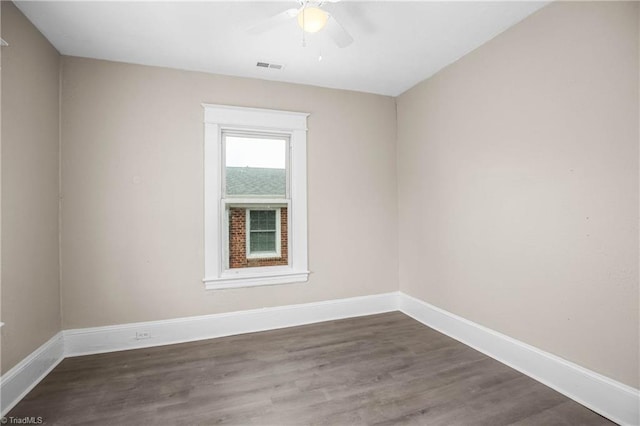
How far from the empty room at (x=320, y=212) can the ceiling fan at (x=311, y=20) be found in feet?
0.07

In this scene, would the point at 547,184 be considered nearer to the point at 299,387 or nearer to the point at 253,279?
the point at 299,387

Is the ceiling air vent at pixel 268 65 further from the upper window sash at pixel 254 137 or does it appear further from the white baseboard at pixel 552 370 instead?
the white baseboard at pixel 552 370

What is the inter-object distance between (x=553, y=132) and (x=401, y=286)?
2.37 meters

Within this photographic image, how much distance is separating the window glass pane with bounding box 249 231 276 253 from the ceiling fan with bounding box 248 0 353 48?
2.06m

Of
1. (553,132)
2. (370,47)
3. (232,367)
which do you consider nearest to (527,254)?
(553,132)

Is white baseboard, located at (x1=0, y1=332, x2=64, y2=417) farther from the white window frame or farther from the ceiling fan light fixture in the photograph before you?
the ceiling fan light fixture

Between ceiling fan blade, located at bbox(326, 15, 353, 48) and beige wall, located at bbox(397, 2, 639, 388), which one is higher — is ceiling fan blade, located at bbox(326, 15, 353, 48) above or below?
above

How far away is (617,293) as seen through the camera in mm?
1812

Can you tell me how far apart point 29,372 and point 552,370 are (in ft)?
12.5

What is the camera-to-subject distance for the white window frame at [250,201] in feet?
10.1

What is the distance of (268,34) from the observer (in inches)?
97.2

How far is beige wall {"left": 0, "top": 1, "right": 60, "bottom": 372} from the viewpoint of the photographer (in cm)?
199

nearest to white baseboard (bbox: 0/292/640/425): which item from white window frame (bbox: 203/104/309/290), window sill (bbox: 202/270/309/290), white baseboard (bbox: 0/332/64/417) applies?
white baseboard (bbox: 0/332/64/417)

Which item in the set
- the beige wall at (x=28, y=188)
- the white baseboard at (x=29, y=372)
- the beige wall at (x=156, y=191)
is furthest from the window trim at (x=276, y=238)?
the white baseboard at (x=29, y=372)
